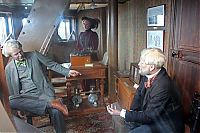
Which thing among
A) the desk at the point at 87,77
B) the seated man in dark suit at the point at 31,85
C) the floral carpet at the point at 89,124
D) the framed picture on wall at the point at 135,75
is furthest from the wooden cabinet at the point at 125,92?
the seated man in dark suit at the point at 31,85

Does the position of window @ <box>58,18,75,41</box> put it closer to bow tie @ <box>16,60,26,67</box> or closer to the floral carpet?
the floral carpet

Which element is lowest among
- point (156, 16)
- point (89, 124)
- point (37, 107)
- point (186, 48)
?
point (89, 124)

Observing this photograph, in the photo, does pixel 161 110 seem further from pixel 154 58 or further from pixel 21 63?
pixel 21 63

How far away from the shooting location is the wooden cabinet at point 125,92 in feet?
6.87

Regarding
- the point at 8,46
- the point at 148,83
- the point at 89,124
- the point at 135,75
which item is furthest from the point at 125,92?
the point at 8,46

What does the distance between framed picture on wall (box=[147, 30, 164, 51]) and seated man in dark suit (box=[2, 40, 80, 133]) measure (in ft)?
3.32

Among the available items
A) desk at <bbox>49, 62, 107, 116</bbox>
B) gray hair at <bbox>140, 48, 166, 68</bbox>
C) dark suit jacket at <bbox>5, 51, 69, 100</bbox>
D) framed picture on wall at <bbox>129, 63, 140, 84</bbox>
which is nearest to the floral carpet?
desk at <bbox>49, 62, 107, 116</bbox>

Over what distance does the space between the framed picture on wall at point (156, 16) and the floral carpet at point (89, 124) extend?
4.04 feet

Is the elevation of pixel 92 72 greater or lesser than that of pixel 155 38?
lesser

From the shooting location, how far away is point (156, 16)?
225cm

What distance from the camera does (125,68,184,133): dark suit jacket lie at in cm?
138

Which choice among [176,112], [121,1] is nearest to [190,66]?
[176,112]

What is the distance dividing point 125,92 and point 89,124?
25.2 inches

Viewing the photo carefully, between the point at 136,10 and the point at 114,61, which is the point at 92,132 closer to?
the point at 114,61
